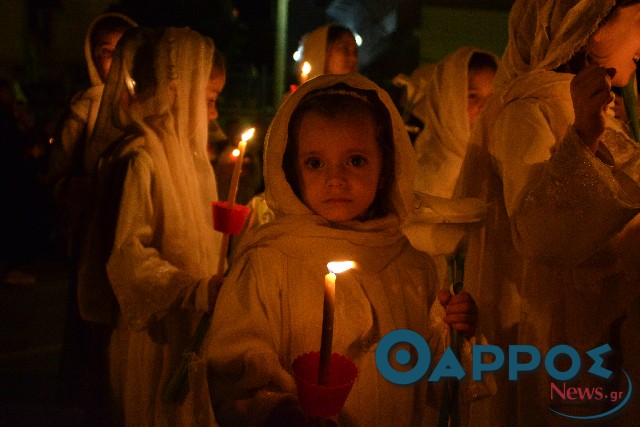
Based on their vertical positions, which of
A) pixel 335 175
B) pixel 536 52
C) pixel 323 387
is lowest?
pixel 323 387

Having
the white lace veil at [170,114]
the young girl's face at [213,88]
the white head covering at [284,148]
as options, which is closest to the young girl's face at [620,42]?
the white head covering at [284,148]

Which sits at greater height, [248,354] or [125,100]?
[125,100]

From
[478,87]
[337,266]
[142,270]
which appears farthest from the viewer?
[478,87]

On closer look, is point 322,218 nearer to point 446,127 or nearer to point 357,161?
point 357,161

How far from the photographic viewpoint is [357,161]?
2029mm

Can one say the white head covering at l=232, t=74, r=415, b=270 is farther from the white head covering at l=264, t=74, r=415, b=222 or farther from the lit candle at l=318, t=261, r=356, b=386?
the lit candle at l=318, t=261, r=356, b=386

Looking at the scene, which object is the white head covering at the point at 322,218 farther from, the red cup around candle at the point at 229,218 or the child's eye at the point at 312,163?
the red cup around candle at the point at 229,218

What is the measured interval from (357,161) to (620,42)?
979 millimetres

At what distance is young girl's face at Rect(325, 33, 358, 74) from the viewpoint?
4.23 metres

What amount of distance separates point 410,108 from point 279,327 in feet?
9.78

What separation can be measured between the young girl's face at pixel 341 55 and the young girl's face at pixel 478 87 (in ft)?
2.73

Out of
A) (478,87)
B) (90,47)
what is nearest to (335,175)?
(478,87)

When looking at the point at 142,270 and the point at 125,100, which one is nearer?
the point at 142,270

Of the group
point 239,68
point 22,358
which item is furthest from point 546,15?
point 239,68
